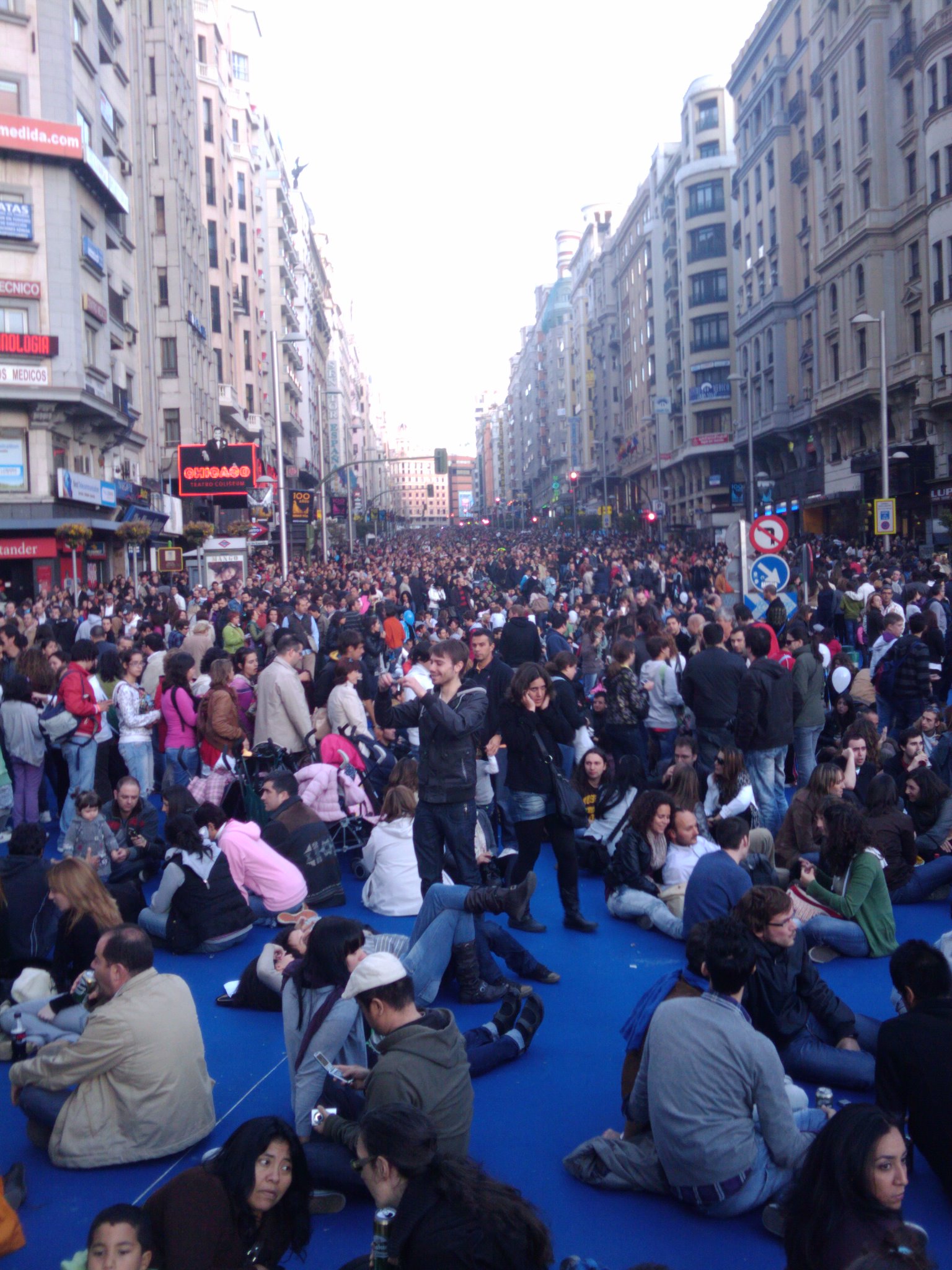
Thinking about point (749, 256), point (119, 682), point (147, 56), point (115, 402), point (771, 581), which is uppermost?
point (147, 56)

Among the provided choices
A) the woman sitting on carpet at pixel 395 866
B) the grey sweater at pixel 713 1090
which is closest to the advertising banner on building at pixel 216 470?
the woman sitting on carpet at pixel 395 866

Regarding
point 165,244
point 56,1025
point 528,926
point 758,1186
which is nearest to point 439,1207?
point 758,1186

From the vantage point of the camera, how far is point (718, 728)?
9.66 meters

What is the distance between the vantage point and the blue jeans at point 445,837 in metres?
6.65

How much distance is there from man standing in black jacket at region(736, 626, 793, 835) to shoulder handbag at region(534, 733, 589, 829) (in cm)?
237

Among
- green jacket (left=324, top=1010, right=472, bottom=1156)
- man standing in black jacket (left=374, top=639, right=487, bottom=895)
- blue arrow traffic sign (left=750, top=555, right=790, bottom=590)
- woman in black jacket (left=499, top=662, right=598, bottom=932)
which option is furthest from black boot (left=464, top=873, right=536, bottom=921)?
blue arrow traffic sign (left=750, top=555, right=790, bottom=590)

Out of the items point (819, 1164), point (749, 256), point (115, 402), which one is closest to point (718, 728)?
point (819, 1164)

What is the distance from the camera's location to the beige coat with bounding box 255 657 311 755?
9711 millimetres

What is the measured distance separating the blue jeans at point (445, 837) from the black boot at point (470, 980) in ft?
1.72

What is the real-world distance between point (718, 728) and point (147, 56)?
43449mm

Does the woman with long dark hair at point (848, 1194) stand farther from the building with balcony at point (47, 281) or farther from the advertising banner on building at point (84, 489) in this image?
the advertising banner on building at point (84, 489)

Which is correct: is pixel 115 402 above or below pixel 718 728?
above

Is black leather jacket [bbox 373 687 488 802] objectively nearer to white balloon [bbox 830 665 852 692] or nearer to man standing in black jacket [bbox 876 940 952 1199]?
man standing in black jacket [bbox 876 940 952 1199]

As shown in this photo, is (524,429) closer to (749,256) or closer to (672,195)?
(672,195)
